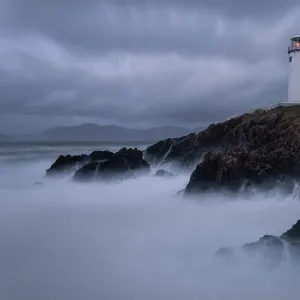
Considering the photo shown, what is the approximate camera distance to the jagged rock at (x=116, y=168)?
25328mm

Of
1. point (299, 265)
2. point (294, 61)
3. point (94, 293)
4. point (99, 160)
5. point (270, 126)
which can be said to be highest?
point (294, 61)

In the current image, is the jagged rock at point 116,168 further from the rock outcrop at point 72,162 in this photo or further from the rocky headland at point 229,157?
the rock outcrop at point 72,162

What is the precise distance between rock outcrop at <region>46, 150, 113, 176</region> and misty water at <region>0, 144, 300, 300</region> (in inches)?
218

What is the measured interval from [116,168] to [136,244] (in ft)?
41.6

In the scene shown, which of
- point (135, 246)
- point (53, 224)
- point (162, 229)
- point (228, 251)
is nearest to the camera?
point (228, 251)

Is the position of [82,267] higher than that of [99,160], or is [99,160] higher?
[99,160]

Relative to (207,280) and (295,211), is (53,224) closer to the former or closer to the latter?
(207,280)

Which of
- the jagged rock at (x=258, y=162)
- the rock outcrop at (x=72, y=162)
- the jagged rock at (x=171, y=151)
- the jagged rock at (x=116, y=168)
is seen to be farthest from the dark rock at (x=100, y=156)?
the jagged rock at (x=258, y=162)

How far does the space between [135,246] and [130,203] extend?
7040mm

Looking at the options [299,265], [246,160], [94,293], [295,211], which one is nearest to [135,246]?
[94,293]

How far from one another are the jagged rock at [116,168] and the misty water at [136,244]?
100.0 inches

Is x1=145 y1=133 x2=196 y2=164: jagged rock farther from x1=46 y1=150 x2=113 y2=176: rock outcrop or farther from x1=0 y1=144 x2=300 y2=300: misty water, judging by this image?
x1=0 y1=144 x2=300 y2=300: misty water

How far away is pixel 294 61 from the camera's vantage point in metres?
38.1

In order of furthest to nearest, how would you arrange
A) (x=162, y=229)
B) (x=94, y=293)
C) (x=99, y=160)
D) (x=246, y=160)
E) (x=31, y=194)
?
(x=99, y=160)
(x=31, y=194)
(x=246, y=160)
(x=162, y=229)
(x=94, y=293)
